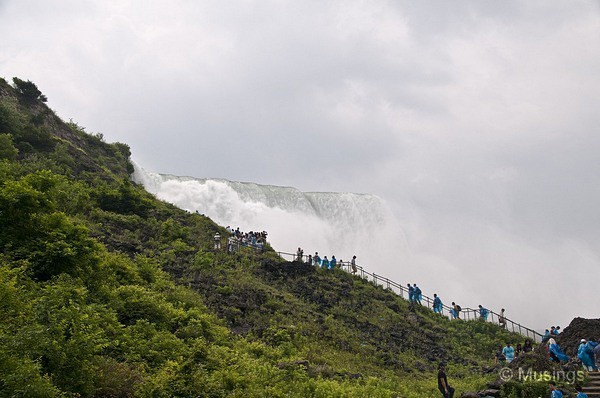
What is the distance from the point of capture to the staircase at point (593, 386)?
45.3ft

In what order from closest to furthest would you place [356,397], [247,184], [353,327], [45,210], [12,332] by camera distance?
[12,332], [356,397], [45,210], [353,327], [247,184]

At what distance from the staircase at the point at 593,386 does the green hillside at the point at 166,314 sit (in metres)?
3.09

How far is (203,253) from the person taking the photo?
90.0ft

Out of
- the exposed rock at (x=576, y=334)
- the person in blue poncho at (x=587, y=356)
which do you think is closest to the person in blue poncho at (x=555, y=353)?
the person in blue poncho at (x=587, y=356)

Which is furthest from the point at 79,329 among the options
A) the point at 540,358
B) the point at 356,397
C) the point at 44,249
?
the point at 540,358

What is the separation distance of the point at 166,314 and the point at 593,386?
12.6 metres

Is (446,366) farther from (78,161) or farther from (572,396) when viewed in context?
(78,161)

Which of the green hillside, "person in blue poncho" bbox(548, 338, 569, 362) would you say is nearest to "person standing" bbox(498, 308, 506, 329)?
the green hillside

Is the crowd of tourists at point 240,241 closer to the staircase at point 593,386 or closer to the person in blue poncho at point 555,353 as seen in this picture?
the person in blue poncho at point 555,353

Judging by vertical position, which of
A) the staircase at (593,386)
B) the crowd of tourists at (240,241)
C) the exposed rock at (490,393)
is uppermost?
the crowd of tourists at (240,241)

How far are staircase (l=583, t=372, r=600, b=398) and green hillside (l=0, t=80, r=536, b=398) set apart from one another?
3.09 m

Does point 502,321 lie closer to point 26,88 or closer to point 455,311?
point 455,311

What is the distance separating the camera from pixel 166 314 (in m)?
15.4

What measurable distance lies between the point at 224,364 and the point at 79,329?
179 inches
